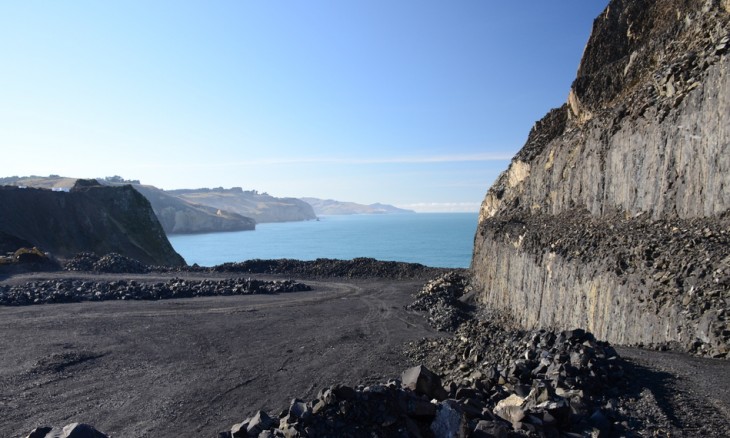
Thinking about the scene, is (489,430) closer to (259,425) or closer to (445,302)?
(259,425)

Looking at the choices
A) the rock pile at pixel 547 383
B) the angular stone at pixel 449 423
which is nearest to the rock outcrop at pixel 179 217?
the rock pile at pixel 547 383

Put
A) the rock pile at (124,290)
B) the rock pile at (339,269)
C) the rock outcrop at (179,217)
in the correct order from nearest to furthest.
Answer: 1. the rock pile at (124,290)
2. the rock pile at (339,269)
3. the rock outcrop at (179,217)

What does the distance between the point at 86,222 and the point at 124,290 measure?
2917 cm

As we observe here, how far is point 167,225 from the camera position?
144 meters

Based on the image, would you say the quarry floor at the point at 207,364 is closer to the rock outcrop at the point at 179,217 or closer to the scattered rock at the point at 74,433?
the scattered rock at the point at 74,433

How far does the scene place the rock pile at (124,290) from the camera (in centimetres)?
2595

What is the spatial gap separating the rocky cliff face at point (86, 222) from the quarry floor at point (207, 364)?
28236mm

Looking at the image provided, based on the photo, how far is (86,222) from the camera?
2050 inches

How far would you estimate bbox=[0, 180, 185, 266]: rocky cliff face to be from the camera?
4844 cm

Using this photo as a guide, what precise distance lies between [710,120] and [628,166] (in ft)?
14.2

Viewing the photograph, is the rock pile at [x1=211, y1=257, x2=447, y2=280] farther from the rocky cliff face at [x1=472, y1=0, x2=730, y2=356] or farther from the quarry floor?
the quarry floor

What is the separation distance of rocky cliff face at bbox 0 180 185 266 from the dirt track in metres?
28.3

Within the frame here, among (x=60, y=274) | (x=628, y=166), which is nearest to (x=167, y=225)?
(x=60, y=274)

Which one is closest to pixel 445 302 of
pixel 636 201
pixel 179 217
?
pixel 636 201
